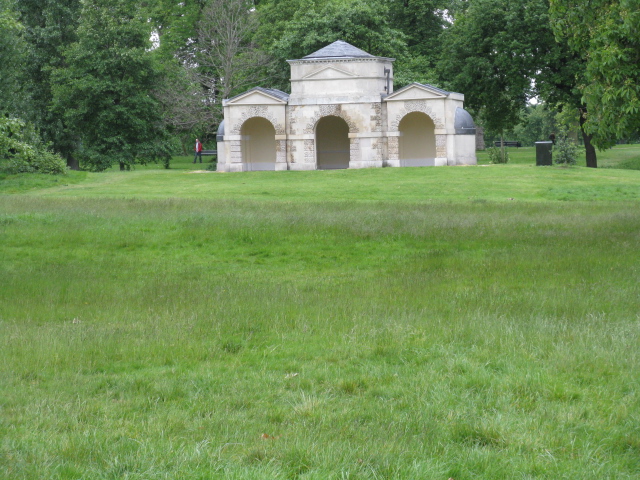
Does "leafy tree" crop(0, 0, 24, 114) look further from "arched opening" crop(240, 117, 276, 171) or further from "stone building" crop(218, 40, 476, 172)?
"arched opening" crop(240, 117, 276, 171)

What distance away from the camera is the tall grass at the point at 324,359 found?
202 inches

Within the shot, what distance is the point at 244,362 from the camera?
7.45m

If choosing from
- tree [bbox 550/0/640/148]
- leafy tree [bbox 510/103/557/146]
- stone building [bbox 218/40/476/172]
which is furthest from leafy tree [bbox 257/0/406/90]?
tree [bbox 550/0/640/148]

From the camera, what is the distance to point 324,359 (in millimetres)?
7461

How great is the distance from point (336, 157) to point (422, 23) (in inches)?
586

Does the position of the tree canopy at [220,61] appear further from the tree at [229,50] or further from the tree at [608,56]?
the tree at [608,56]

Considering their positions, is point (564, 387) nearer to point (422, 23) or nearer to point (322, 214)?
point (322, 214)

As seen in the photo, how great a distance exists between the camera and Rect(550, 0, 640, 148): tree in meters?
14.6

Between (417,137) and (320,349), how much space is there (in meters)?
36.9

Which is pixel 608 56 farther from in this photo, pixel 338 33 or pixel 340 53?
pixel 338 33

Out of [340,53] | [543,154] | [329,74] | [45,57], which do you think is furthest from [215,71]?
[543,154]

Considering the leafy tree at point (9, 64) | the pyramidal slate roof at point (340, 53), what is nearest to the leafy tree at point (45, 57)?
the leafy tree at point (9, 64)

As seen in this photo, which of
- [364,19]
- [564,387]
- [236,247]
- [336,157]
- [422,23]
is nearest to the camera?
[564,387]

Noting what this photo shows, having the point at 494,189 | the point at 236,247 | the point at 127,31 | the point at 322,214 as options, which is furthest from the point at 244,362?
the point at 127,31
